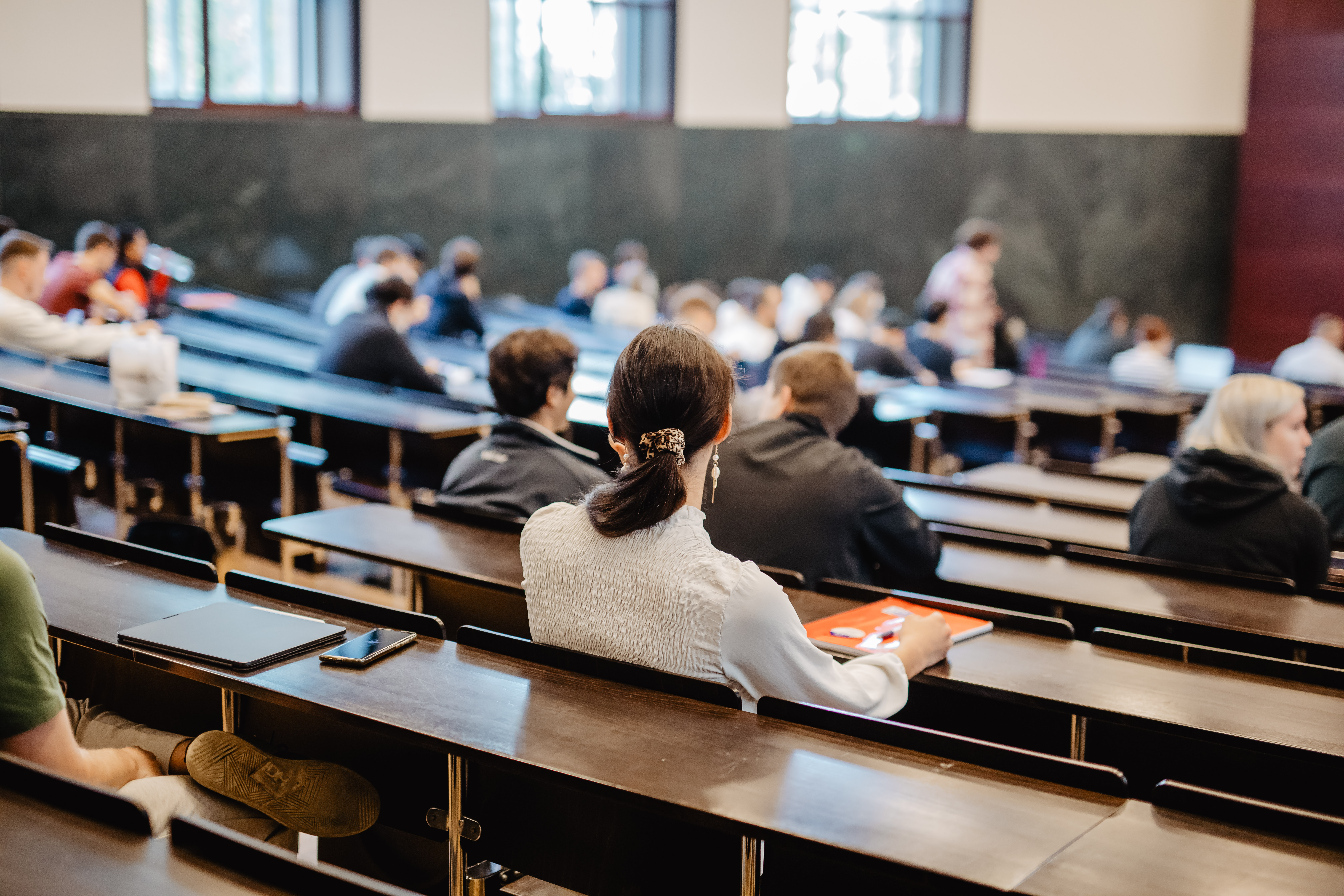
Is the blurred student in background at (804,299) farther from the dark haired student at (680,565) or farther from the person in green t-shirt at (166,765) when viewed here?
the person in green t-shirt at (166,765)

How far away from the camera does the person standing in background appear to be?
9.58 meters

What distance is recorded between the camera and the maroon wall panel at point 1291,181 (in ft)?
36.1

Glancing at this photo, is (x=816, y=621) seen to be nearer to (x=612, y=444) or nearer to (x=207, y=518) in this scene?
(x=612, y=444)

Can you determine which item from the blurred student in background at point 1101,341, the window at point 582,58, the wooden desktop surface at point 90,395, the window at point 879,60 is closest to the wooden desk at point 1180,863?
the wooden desktop surface at point 90,395

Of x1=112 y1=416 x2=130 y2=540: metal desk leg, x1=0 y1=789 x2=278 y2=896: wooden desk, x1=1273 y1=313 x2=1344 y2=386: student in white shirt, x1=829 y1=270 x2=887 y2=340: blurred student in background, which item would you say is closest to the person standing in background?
x1=829 y1=270 x2=887 y2=340: blurred student in background

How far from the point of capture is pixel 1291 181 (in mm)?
11320

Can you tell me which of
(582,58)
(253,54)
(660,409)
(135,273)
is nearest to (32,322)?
(135,273)

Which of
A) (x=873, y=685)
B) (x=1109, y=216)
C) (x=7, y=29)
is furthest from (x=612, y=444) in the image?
(x=1109, y=216)

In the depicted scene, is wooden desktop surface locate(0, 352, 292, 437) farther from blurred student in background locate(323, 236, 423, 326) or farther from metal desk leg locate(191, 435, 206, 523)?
blurred student in background locate(323, 236, 423, 326)

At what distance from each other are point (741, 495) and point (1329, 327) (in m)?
7.33

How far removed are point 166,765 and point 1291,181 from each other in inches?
459

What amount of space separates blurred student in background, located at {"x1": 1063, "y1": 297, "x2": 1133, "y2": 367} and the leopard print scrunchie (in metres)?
8.80

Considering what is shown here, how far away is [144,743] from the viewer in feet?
6.91

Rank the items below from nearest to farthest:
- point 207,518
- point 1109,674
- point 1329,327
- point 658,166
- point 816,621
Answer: point 1109,674 < point 816,621 < point 207,518 < point 1329,327 < point 658,166
